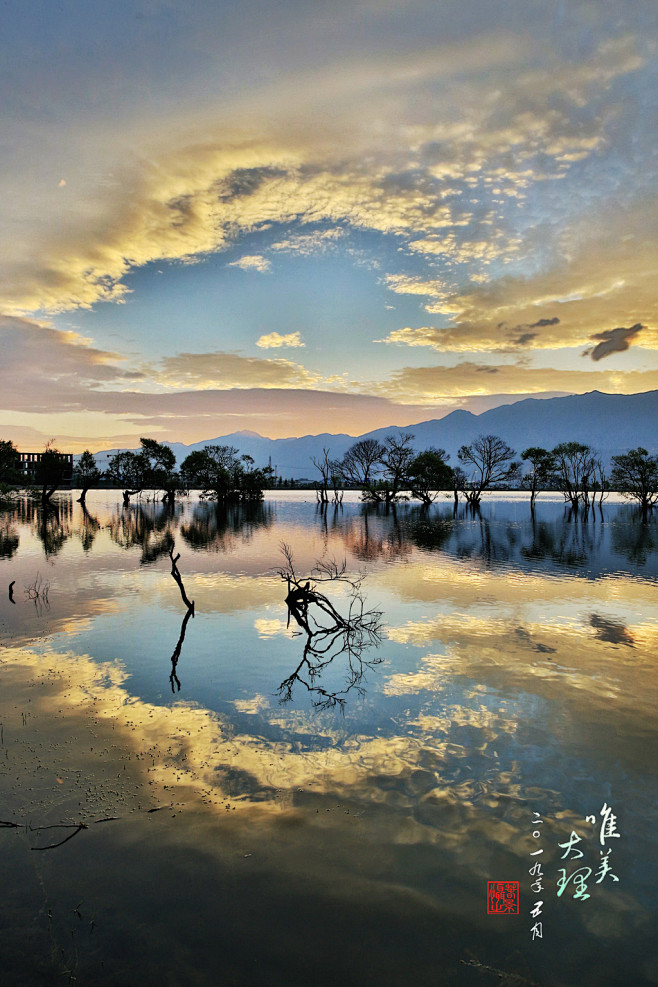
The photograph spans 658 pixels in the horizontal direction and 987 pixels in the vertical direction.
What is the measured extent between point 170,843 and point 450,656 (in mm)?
11094

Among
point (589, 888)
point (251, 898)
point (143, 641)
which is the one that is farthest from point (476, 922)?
point (143, 641)

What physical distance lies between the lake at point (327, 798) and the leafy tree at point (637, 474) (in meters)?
87.2

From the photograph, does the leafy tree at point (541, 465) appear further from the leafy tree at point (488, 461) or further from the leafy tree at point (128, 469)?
the leafy tree at point (128, 469)

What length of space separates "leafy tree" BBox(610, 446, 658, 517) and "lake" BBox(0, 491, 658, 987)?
87.2 meters

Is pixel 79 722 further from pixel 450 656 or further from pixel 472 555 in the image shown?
pixel 472 555

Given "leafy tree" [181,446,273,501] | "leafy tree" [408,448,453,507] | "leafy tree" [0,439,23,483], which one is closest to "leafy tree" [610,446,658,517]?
"leafy tree" [408,448,453,507]

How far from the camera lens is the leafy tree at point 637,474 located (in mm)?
97312

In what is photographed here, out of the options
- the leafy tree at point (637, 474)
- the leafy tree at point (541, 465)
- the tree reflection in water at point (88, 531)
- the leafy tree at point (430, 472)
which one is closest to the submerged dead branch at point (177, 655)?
the tree reflection in water at point (88, 531)

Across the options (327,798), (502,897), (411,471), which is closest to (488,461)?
(411,471)

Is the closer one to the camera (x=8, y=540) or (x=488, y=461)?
(x=8, y=540)

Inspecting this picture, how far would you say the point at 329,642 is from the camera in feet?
63.0

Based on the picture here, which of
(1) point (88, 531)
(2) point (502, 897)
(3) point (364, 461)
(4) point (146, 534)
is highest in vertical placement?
(3) point (364, 461)

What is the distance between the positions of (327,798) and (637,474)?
10879cm

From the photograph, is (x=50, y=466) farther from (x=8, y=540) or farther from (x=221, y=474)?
(x=8, y=540)
